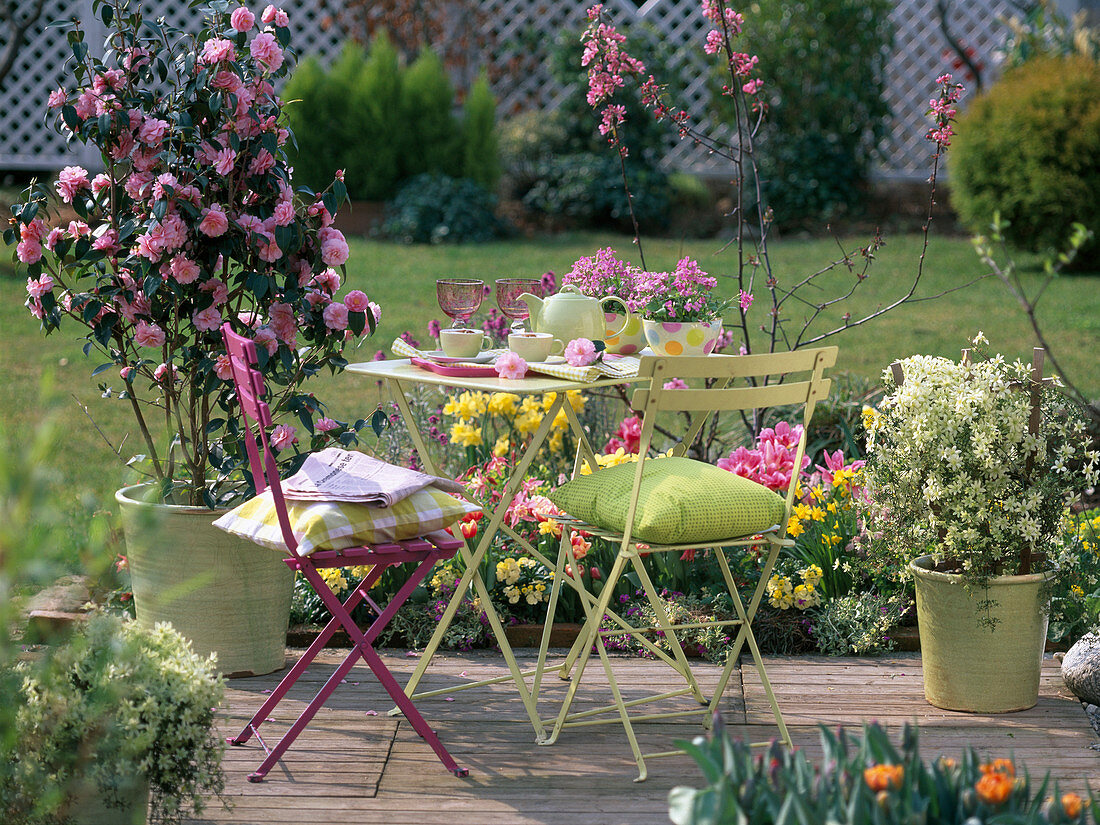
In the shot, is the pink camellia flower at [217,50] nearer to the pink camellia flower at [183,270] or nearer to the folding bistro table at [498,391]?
the pink camellia flower at [183,270]

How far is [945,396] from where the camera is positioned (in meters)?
2.88

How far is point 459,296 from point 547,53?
26.0 ft

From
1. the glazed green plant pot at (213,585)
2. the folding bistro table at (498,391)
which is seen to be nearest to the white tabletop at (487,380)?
the folding bistro table at (498,391)

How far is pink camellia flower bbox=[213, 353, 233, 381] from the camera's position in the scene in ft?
9.91

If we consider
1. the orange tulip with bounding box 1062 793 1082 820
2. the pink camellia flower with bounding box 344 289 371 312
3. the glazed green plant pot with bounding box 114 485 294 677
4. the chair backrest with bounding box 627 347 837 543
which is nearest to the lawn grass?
the glazed green plant pot with bounding box 114 485 294 677

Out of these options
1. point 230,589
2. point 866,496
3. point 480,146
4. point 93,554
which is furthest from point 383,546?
point 480,146

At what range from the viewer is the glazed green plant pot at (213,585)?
10.1 feet

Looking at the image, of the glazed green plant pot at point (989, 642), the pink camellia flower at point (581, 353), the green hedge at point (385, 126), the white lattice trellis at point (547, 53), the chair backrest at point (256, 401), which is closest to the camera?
the chair backrest at point (256, 401)

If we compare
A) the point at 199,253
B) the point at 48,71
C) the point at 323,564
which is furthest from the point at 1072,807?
the point at 48,71

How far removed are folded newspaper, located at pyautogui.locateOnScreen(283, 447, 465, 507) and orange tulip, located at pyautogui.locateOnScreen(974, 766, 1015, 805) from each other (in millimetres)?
1350

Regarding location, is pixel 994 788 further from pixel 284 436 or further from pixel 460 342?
pixel 284 436

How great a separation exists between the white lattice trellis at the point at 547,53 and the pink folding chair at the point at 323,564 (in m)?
7.84

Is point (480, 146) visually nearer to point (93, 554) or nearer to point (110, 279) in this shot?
point (110, 279)

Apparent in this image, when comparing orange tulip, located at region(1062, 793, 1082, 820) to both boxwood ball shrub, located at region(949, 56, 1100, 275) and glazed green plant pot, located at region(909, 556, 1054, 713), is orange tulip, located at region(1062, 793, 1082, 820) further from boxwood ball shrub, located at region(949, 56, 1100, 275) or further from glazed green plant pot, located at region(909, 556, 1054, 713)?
boxwood ball shrub, located at region(949, 56, 1100, 275)
